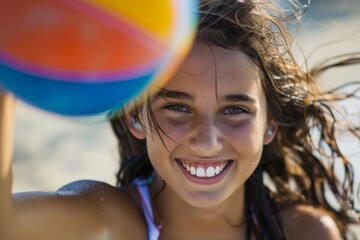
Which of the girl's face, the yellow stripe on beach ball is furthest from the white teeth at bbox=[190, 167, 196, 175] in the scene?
the yellow stripe on beach ball

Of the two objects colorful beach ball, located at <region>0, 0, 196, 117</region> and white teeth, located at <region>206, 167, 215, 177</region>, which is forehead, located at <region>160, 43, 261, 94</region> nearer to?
white teeth, located at <region>206, 167, 215, 177</region>

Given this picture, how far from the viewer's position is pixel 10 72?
1.60 metres

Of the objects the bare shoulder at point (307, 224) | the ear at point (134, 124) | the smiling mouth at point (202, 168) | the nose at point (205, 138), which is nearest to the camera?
the nose at point (205, 138)

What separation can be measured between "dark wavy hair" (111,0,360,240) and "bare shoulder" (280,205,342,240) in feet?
0.12

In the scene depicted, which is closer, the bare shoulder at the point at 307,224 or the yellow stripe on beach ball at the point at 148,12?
the yellow stripe on beach ball at the point at 148,12

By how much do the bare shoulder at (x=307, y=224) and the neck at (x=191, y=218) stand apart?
0.23 metres

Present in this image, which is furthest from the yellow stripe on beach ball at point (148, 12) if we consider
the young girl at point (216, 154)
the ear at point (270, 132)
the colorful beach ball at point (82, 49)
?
the ear at point (270, 132)

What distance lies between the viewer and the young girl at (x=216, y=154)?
2240mm

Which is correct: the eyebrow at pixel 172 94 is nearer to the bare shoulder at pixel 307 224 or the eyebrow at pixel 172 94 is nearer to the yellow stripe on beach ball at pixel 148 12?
the yellow stripe on beach ball at pixel 148 12

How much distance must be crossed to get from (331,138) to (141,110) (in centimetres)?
87

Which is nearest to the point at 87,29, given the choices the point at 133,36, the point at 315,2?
the point at 133,36

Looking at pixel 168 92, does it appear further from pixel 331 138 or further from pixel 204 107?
pixel 331 138

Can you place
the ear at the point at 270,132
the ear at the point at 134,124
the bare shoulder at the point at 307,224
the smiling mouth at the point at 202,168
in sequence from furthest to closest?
the bare shoulder at the point at 307,224 → the ear at the point at 270,132 → the ear at the point at 134,124 → the smiling mouth at the point at 202,168

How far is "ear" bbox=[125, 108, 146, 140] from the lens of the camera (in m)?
2.49
